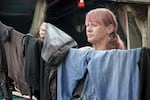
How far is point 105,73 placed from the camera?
2744 millimetres

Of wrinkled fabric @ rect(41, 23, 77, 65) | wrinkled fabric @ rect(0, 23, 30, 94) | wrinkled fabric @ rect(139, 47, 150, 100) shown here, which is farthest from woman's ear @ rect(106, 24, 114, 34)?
wrinkled fabric @ rect(0, 23, 30, 94)

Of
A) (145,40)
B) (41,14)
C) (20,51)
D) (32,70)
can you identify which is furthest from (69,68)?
(41,14)

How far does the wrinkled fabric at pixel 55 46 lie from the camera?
3.05 metres

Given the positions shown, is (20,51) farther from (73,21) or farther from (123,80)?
(73,21)

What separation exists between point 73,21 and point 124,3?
6.36ft

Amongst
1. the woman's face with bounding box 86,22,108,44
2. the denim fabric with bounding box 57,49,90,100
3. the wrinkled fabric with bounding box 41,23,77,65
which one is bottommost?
the denim fabric with bounding box 57,49,90,100

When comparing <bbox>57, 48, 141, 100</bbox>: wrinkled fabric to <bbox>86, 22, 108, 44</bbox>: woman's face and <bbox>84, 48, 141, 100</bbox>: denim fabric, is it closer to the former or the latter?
<bbox>84, 48, 141, 100</bbox>: denim fabric

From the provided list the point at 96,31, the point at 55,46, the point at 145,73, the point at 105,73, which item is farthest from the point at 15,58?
the point at 145,73

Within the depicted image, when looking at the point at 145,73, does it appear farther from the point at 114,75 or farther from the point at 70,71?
the point at 70,71

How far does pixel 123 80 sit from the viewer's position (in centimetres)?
267

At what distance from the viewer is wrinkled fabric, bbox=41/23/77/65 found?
10.0ft

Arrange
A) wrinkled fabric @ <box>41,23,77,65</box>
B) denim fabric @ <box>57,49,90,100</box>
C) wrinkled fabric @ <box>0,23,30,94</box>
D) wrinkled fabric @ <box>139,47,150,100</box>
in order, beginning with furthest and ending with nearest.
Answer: wrinkled fabric @ <box>0,23,30,94</box>, wrinkled fabric @ <box>41,23,77,65</box>, denim fabric @ <box>57,49,90,100</box>, wrinkled fabric @ <box>139,47,150,100</box>

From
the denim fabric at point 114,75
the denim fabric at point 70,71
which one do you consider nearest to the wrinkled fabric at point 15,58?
the denim fabric at point 70,71

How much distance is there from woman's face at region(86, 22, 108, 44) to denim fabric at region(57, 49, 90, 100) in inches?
8.2
